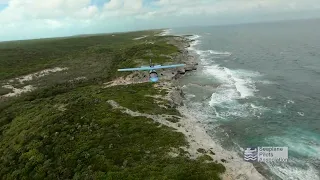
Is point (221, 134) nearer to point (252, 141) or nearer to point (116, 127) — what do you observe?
point (252, 141)

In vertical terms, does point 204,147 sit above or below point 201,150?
below

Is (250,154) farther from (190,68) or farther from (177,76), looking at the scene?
(190,68)

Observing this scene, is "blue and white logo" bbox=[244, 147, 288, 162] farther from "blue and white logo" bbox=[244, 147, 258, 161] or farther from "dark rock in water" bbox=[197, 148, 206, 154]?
"dark rock in water" bbox=[197, 148, 206, 154]

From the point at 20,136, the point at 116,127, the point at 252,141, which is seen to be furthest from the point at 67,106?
the point at 252,141

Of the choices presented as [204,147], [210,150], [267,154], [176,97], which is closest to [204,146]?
[204,147]

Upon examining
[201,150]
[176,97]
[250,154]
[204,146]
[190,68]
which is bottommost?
[190,68]

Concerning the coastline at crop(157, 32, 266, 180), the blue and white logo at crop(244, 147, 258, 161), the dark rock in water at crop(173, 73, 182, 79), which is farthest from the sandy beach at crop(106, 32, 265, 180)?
the dark rock in water at crop(173, 73, 182, 79)

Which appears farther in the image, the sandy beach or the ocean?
the ocean

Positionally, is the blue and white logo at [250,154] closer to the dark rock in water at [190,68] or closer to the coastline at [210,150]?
the coastline at [210,150]
